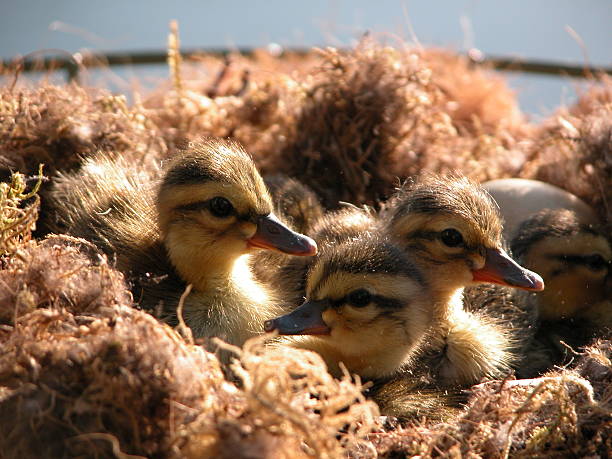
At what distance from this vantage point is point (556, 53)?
311 centimetres

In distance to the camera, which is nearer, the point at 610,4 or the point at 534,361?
the point at 534,361

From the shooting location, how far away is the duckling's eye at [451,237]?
59.6 inches

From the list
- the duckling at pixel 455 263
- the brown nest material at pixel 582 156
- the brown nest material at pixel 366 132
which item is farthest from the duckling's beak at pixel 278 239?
the brown nest material at pixel 582 156

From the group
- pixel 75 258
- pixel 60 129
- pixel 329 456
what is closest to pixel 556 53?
pixel 60 129

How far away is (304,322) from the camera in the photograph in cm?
138

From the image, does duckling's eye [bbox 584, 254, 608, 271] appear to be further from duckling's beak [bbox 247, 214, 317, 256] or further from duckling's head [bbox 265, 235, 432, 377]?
duckling's beak [bbox 247, 214, 317, 256]

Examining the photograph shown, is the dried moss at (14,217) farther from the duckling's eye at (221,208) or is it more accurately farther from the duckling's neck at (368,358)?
the duckling's neck at (368,358)

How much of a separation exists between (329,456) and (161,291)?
1.94 feet

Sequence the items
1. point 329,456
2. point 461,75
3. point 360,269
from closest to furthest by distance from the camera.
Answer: point 329,456, point 360,269, point 461,75

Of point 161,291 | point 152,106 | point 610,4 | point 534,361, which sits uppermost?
point 610,4

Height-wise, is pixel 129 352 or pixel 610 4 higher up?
pixel 610 4

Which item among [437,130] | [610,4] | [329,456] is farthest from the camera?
[610,4]

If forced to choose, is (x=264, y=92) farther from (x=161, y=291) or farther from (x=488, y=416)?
(x=488, y=416)

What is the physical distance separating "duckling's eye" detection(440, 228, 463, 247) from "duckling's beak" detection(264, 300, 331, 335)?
28cm
